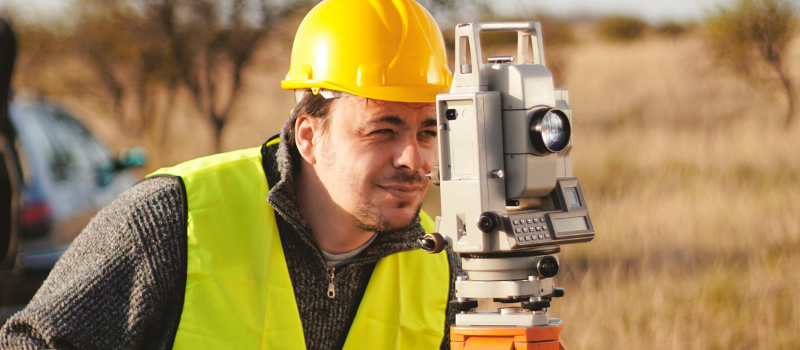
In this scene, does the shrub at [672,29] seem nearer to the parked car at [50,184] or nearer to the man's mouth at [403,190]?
the parked car at [50,184]


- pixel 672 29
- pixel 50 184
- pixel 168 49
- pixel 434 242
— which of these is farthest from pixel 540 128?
pixel 672 29

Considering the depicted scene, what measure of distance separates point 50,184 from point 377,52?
3.61m

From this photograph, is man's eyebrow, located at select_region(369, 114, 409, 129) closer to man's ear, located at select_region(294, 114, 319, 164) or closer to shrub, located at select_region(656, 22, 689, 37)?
man's ear, located at select_region(294, 114, 319, 164)

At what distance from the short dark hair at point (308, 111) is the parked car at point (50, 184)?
2699 mm

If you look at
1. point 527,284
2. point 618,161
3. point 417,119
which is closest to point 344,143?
point 417,119

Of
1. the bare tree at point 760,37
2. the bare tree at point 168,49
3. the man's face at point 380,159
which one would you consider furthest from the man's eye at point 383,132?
the bare tree at point 168,49

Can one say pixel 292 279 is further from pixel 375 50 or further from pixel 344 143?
pixel 375 50

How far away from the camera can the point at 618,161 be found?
908 cm

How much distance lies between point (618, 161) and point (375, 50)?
689 cm

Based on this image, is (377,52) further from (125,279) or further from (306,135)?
(125,279)

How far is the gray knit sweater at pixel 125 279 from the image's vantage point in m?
2.25

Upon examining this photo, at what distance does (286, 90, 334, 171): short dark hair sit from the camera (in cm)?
271

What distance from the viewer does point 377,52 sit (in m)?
2.63

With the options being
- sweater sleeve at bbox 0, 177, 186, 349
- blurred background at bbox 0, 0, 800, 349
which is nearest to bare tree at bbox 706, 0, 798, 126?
blurred background at bbox 0, 0, 800, 349
